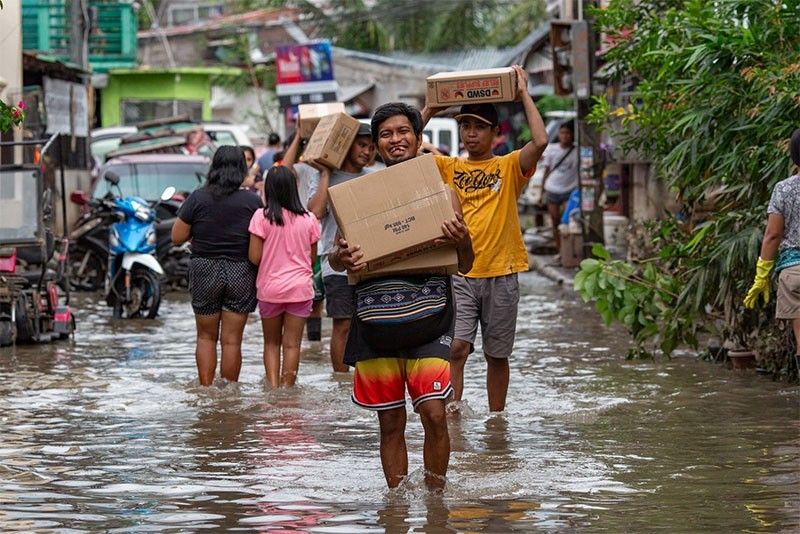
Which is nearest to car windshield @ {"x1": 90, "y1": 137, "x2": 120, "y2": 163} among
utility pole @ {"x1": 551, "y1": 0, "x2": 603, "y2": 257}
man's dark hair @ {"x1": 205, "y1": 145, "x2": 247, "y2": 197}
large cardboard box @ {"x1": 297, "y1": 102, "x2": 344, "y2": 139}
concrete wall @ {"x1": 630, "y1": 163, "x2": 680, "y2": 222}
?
concrete wall @ {"x1": 630, "y1": 163, "x2": 680, "y2": 222}

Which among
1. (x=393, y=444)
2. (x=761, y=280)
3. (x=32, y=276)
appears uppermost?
(x=32, y=276)

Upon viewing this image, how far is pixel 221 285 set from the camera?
11.4m

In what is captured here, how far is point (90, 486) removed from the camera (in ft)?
26.8

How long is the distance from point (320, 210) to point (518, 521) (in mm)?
5202

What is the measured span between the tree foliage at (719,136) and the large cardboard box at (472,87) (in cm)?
270

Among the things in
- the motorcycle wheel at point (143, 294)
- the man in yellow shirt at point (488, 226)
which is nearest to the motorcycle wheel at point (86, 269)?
the motorcycle wheel at point (143, 294)

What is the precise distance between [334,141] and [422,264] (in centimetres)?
442

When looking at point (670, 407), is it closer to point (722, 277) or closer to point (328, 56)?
point (722, 277)

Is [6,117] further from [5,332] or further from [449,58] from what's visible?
[449,58]

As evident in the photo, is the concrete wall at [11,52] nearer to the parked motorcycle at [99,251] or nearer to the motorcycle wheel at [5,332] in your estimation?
the parked motorcycle at [99,251]

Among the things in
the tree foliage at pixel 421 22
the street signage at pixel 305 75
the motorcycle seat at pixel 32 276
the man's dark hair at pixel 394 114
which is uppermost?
the tree foliage at pixel 421 22

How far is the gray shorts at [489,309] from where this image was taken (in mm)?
9641

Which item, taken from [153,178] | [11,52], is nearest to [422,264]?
[153,178]

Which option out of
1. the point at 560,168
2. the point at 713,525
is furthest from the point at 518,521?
the point at 560,168
